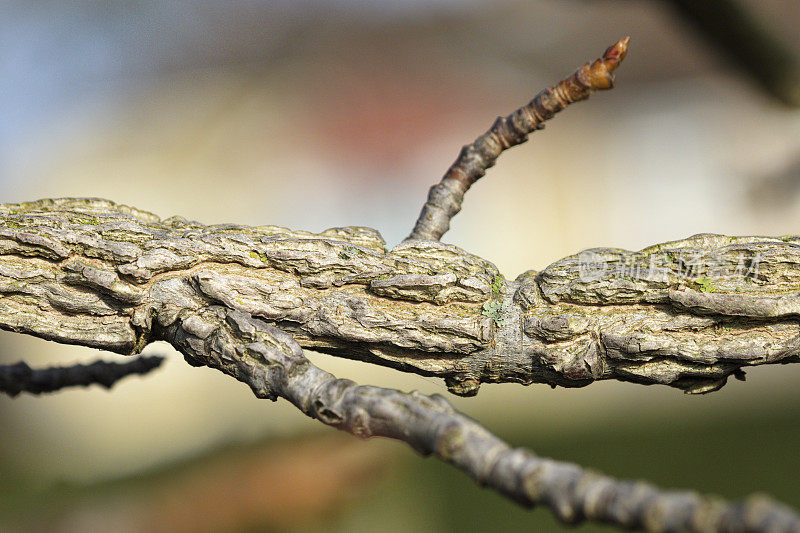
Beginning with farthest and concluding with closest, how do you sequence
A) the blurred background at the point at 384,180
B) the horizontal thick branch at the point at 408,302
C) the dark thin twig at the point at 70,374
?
the blurred background at the point at 384,180, the dark thin twig at the point at 70,374, the horizontal thick branch at the point at 408,302

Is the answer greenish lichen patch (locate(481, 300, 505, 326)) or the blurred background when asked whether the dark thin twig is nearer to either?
greenish lichen patch (locate(481, 300, 505, 326))

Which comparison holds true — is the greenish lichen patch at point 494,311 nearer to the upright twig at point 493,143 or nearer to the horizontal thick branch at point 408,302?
the horizontal thick branch at point 408,302

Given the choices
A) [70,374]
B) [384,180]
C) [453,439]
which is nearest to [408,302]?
[453,439]

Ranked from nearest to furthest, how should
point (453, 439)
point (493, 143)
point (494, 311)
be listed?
point (453, 439)
point (494, 311)
point (493, 143)

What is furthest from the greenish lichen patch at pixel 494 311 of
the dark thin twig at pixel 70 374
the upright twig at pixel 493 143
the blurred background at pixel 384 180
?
the blurred background at pixel 384 180

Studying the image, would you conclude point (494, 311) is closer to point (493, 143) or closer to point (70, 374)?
point (493, 143)

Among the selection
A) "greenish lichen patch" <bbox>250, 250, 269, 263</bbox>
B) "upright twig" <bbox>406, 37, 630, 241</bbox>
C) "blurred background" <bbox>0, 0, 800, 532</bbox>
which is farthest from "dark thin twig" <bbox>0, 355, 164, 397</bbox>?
"blurred background" <bbox>0, 0, 800, 532</bbox>
